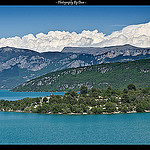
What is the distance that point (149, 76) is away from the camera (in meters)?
153

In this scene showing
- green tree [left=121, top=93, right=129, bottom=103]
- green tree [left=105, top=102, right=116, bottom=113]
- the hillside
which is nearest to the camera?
green tree [left=105, top=102, right=116, bottom=113]

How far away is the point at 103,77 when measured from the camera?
571 ft

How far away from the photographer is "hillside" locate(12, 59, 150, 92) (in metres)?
156

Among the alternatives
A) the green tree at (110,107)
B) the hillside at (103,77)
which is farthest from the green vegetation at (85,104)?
the hillside at (103,77)

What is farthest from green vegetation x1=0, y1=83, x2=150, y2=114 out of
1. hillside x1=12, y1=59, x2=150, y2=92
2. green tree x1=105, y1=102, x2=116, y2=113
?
hillside x1=12, y1=59, x2=150, y2=92

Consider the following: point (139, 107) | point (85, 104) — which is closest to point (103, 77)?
point (85, 104)

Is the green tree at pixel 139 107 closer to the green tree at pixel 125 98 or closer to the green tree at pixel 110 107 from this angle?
the green tree at pixel 125 98

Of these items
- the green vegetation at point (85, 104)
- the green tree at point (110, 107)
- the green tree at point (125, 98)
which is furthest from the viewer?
the green tree at point (125, 98)

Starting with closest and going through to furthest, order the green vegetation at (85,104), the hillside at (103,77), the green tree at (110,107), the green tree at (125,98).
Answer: the green tree at (110,107)
the green vegetation at (85,104)
the green tree at (125,98)
the hillside at (103,77)

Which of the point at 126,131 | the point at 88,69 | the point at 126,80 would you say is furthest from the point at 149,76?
the point at 126,131

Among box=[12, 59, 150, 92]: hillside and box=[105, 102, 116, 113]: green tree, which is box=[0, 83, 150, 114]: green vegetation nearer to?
box=[105, 102, 116, 113]: green tree

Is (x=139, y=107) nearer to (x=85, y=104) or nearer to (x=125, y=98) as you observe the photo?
(x=125, y=98)

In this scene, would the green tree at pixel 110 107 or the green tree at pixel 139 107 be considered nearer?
the green tree at pixel 110 107

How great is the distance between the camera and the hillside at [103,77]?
156 metres
